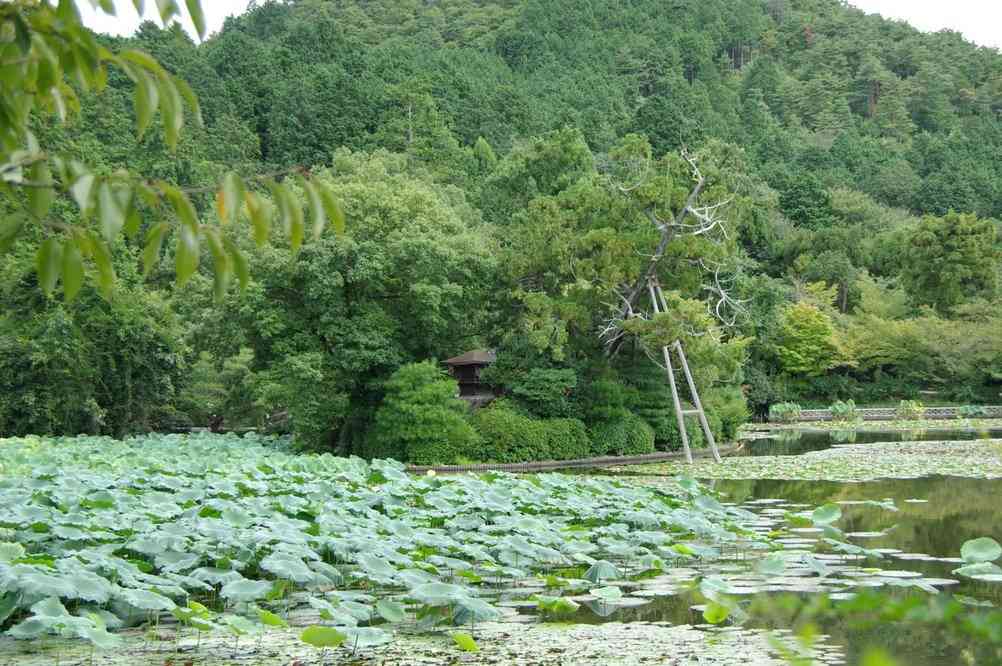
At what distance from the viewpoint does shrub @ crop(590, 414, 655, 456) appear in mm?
22906

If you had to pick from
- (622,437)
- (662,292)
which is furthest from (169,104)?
(622,437)

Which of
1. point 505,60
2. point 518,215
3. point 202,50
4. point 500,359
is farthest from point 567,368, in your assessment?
point 505,60

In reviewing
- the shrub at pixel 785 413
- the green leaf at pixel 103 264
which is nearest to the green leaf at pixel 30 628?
the green leaf at pixel 103 264

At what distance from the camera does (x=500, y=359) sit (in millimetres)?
23469

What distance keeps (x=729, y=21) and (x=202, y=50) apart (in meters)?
61.3

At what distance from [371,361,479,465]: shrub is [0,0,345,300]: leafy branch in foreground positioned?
18390 mm

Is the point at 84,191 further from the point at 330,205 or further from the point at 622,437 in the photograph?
the point at 622,437

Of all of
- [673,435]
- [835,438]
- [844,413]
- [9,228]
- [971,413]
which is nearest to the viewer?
[9,228]

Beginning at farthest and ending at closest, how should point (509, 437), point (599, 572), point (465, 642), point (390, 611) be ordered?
point (509, 437), point (599, 572), point (390, 611), point (465, 642)

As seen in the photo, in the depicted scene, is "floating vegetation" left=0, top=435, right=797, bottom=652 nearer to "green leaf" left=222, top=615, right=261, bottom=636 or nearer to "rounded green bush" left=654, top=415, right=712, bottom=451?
"green leaf" left=222, top=615, right=261, bottom=636

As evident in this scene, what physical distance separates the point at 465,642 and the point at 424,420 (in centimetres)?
1573

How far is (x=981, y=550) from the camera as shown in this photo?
23.6 feet

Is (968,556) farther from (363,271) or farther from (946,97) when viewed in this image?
(946,97)

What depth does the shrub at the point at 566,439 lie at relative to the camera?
2225 centimetres
